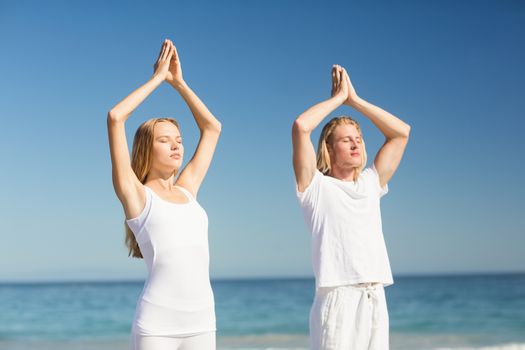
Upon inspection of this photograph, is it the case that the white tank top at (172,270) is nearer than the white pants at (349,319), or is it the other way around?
the white tank top at (172,270)

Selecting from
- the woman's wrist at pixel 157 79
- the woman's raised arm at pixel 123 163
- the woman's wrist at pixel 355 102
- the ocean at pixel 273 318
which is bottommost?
the ocean at pixel 273 318

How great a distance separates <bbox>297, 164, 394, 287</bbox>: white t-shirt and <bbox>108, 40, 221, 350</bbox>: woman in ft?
2.10

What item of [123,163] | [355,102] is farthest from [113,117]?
[355,102]

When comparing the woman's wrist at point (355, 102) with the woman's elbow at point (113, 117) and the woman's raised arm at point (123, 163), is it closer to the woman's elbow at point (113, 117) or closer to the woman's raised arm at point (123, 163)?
the woman's raised arm at point (123, 163)

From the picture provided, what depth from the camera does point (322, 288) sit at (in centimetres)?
406

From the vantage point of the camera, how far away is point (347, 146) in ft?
14.1

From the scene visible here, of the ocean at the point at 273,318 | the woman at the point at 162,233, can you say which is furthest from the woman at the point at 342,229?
the ocean at the point at 273,318

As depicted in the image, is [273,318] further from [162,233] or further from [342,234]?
[162,233]

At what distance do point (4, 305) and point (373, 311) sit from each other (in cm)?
2495

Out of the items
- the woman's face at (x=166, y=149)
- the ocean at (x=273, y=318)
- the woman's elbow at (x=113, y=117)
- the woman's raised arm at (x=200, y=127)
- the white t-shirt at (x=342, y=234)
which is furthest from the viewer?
the ocean at (x=273, y=318)

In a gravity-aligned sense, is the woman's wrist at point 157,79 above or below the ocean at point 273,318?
above

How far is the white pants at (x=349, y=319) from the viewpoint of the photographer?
3.97 meters

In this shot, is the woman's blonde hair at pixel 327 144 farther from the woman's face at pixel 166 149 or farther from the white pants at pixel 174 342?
the white pants at pixel 174 342

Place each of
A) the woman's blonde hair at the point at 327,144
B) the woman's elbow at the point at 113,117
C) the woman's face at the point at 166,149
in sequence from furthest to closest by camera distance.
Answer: the woman's blonde hair at the point at 327,144 < the woman's face at the point at 166,149 < the woman's elbow at the point at 113,117
